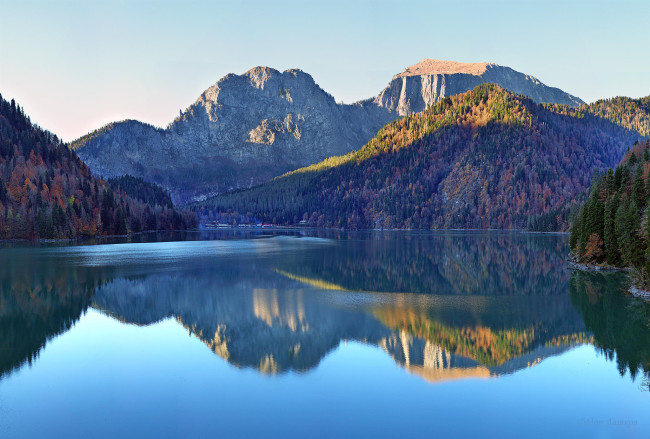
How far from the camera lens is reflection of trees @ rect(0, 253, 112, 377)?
37.4 m

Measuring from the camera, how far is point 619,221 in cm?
6397

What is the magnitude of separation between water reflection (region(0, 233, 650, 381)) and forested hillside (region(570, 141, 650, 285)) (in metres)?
4.71

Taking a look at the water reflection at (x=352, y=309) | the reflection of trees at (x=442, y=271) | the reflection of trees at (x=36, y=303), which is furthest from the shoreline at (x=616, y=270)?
the reflection of trees at (x=36, y=303)

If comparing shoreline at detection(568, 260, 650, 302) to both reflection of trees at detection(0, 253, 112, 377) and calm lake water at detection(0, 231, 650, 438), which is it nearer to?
calm lake water at detection(0, 231, 650, 438)

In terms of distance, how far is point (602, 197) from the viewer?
251ft

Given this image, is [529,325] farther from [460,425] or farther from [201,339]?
[201,339]

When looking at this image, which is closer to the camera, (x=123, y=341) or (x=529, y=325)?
(x=123, y=341)

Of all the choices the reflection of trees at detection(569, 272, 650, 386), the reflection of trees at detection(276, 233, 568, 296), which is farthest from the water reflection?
the reflection of trees at detection(276, 233, 568, 296)

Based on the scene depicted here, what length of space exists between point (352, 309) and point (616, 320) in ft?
75.0

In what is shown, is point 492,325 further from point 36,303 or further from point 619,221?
point 36,303

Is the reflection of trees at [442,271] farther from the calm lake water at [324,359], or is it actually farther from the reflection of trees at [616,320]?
the reflection of trees at [616,320]

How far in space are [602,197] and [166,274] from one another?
65758 millimetres

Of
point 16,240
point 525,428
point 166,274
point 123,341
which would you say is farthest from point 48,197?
point 525,428

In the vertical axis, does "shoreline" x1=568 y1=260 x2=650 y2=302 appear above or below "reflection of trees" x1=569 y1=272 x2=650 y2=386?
above
